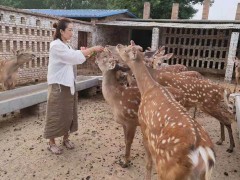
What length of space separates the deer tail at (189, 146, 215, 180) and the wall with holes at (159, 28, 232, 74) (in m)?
10.9

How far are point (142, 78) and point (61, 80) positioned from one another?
1.08 m

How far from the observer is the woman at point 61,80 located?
10.9ft

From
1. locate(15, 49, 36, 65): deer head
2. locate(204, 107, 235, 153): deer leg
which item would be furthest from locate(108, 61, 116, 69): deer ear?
locate(15, 49, 36, 65): deer head

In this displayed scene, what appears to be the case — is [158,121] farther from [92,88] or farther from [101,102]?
[92,88]

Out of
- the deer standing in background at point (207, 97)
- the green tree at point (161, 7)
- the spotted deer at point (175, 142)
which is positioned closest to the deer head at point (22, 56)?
the deer standing in background at point (207, 97)

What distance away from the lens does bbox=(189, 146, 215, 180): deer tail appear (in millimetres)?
1897

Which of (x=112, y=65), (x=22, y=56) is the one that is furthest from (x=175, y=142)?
(x=22, y=56)

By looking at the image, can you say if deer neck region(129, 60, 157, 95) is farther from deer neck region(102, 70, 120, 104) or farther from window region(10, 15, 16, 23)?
window region(10, 15, 16, 23)

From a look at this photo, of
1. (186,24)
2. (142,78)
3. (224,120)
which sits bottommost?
(224,120)

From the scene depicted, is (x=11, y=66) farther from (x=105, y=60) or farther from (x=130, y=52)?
(x=130, y=52)

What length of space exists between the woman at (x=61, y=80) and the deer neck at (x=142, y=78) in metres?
0.62

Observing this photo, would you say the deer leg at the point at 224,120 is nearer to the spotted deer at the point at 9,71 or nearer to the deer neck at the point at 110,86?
the deer neck at the point at 110,86

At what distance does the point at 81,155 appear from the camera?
3.80m

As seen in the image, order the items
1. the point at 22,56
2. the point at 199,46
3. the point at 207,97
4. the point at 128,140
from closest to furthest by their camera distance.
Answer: the point at 128,140 < the point at 207,97 < the point at 22,56 < the point at 199,46
